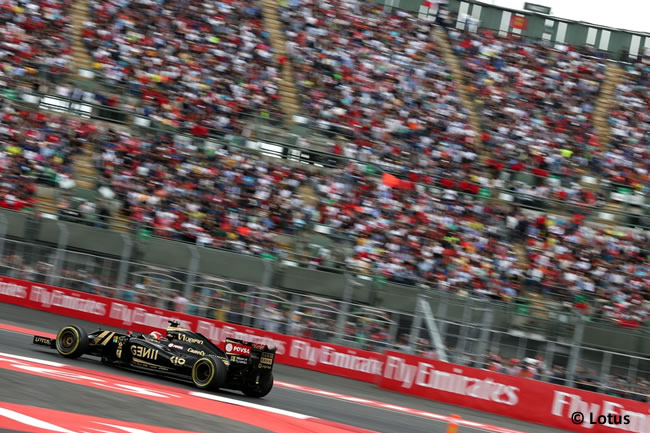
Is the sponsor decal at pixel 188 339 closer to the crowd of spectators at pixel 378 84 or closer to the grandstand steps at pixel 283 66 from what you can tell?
the crowd of spectators at pixel 378 84

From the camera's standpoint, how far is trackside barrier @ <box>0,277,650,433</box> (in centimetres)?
1494

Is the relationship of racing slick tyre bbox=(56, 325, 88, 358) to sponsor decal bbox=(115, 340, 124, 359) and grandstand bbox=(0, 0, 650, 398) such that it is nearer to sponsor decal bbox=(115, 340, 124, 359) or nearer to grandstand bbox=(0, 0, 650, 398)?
sponsor decal bbox=(115, 340, 124, 359)

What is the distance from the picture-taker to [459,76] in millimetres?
26016

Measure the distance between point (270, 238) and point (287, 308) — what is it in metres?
2.76

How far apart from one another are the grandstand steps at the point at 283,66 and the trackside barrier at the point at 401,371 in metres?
7.45

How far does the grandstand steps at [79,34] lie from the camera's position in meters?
23.0

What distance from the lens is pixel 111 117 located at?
21.9 meters

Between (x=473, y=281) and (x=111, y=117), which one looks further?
(x=111, y=117)

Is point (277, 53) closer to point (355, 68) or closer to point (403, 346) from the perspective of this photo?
A: point (355, 68)

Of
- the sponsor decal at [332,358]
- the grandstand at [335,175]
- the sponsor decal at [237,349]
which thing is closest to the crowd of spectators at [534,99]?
the grandstand at [335,175]

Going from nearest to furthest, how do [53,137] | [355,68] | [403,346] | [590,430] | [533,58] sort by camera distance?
[590,430], [403,346], [53,137], [355,68], [533,58]

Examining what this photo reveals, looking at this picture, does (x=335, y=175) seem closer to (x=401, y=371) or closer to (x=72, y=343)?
(x=401, y=371)

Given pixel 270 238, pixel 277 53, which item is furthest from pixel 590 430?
pixel 277 53

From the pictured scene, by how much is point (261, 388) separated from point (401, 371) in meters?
5.44
